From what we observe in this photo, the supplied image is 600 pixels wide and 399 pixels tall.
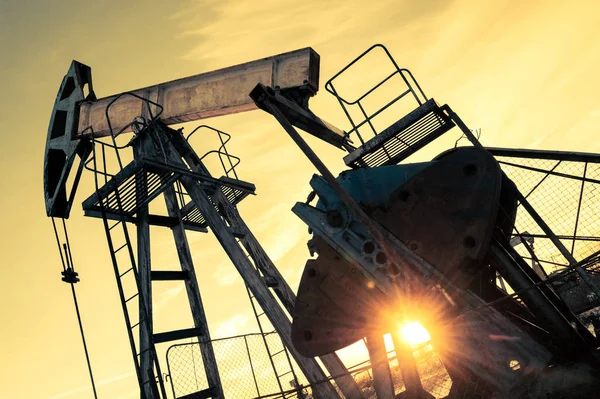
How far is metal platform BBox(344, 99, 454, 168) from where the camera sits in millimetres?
→ 5098

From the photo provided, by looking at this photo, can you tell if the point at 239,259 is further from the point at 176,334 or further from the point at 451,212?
the point at 451,212

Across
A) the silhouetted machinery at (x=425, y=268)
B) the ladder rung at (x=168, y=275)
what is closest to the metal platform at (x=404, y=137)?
the silhouetted machinery at (x=425, y=268)

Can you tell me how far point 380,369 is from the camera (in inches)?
173

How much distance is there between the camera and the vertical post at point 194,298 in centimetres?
607

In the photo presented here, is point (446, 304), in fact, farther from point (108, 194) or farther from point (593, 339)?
point (108, 194)

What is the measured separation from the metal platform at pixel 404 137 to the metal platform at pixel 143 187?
2179mm

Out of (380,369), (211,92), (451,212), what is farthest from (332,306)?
(211,92)

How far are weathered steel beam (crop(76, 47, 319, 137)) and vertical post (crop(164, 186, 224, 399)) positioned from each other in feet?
4.02

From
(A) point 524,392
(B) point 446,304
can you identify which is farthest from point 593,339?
(B) point 446,304

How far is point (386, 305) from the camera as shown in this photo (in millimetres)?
4230

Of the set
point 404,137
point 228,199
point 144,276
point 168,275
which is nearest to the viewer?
point 404,137

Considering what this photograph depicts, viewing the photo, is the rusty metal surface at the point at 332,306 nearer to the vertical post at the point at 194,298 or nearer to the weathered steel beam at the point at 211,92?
the vertical post at the point at 194,298

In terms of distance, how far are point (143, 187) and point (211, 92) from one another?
5.21 ft

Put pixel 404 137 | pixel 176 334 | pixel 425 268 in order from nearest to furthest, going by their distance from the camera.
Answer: pixel 425 268
pixel 404 137
pixel 176 334
